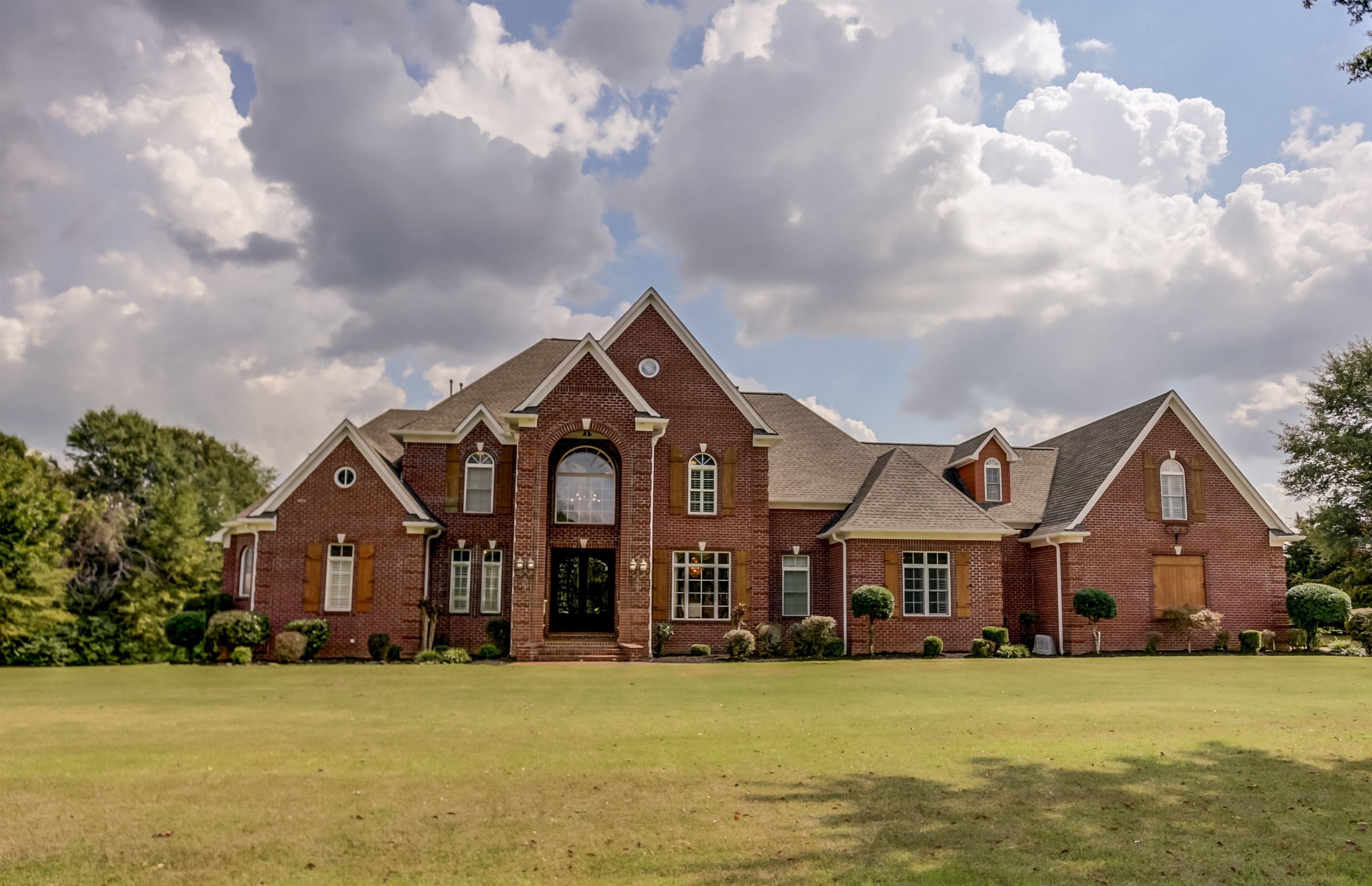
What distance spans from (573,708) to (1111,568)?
19.0m

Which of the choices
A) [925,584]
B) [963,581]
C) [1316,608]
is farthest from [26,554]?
[1316,608]

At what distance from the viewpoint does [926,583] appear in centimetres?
2647

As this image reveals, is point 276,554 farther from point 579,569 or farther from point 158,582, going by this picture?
point 158,582

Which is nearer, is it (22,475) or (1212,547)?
(1212,547)

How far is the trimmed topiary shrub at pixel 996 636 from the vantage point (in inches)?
1024

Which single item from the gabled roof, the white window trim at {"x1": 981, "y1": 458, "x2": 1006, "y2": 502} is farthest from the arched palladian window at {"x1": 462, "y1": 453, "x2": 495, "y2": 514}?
the white window trim at {"x1": 981, "y1": 458, "x2": 1006, "y2": 502}

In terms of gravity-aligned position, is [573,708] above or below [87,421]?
below

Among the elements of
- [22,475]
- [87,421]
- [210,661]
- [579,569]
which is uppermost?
[87,421]

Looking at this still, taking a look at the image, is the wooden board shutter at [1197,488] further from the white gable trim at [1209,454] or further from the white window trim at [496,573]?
the white window trim at [496,573]

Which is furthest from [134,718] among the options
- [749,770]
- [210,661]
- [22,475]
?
[22,475]

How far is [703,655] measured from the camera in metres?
25.1

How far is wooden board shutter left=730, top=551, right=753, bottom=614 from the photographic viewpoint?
26328mm

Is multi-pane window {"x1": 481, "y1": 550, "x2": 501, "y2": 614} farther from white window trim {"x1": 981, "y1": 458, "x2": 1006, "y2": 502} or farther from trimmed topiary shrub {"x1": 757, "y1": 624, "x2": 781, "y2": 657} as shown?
white window trim {"x1": 981, "y1": 458, "x2": 1006, "y2": 502}

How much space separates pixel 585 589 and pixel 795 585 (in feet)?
20.6
